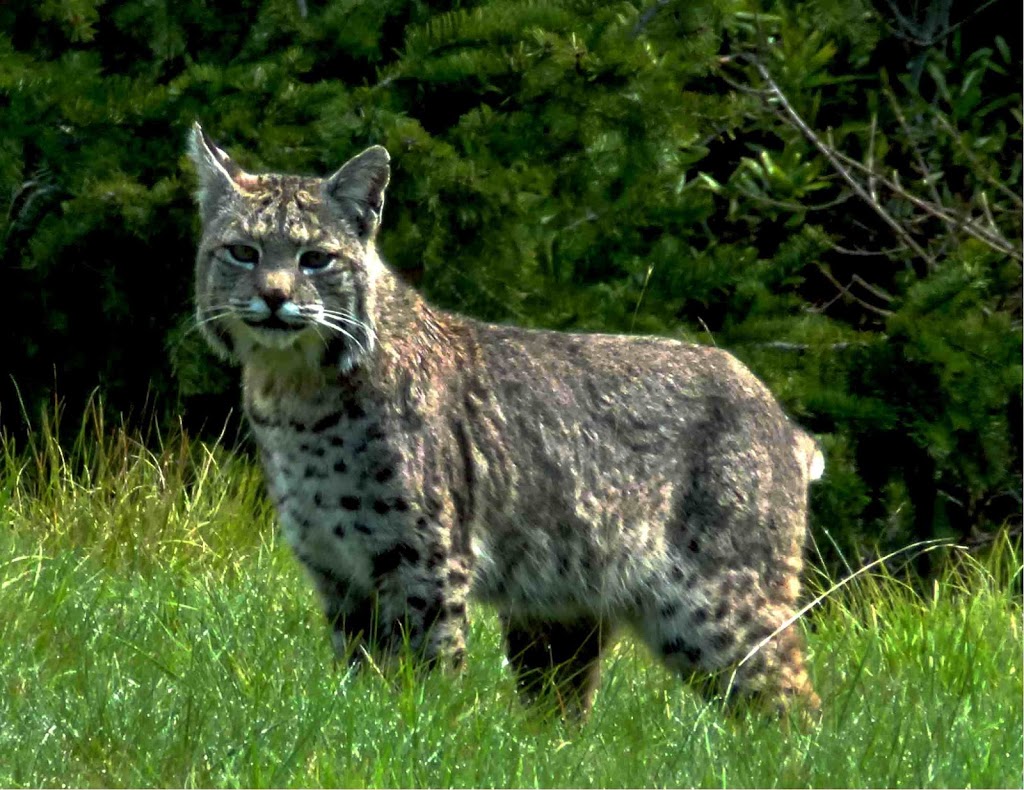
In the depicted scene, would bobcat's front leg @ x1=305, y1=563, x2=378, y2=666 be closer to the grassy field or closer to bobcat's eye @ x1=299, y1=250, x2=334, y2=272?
the grassy field

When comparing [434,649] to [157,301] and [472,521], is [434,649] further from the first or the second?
[157,301]

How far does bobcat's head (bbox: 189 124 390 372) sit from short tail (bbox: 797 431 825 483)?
1280 mm

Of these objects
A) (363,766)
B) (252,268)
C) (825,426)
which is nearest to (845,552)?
(825,426)

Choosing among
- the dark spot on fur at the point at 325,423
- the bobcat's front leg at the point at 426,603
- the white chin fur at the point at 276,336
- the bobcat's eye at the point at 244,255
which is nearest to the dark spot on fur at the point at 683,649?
the bobcat's front leg at the point at 426,603

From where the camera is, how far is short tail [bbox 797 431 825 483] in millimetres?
5219

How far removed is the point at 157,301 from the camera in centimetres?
674

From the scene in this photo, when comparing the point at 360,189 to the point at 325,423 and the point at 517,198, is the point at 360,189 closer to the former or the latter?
the point at 325,423

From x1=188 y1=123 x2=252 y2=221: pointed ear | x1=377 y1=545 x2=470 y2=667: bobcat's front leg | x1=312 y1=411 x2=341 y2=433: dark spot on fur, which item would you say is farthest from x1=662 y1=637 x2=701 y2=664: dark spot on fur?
x1=188 y1=123 x2=252 y2=221: pointed ear

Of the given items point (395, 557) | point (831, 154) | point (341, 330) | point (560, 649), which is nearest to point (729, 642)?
point (560, 649)

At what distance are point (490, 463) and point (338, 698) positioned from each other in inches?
43.4

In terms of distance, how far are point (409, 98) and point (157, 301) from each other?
1208 mm

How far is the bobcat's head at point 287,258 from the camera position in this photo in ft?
15.4

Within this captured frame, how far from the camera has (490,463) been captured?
4.91m

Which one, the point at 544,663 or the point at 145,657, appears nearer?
the point at 145,657
